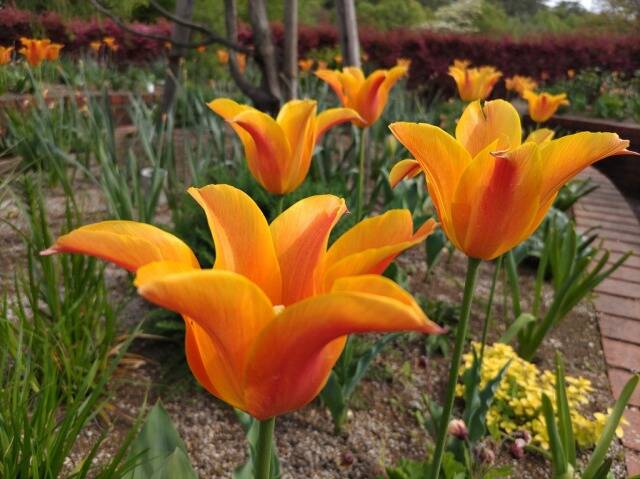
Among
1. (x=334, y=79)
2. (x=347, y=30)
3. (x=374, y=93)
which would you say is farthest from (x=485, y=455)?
(x=347, y=30)

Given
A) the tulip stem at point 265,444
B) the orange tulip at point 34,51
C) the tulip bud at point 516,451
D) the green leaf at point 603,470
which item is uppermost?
the orange tulip at point 34,51

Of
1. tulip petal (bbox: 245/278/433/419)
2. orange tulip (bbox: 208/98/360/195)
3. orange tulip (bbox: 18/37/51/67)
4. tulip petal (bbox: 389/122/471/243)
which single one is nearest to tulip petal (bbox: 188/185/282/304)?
tulip petal (bbox: 245/278/433/419)

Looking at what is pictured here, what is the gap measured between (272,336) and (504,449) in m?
1.41

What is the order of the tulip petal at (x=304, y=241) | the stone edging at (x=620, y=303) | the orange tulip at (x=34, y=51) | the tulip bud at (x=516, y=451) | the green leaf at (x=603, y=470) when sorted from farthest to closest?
1. the orange tulip at (x=34, y=51)
2. the stone edging at (x=620, y=303)
3. the tulip bud at (x=516, y=451)
4. the green leaf at (x=603, y=470)
5. the tulip petal at (x=304, y=241)

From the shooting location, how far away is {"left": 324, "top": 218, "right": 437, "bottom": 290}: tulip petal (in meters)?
0.51

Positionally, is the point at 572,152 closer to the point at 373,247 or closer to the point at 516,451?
the point at 373,247

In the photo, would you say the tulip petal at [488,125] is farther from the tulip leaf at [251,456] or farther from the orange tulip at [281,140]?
the tulip leaf at [251,456]

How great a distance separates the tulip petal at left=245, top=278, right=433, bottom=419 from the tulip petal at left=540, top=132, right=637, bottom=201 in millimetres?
362

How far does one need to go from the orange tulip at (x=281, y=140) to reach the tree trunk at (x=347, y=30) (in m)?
2.01

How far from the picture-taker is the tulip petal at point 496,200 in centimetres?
72

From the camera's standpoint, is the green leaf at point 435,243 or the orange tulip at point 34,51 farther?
the orange tulip at point 34,51

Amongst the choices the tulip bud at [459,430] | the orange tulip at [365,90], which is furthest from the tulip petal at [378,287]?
the orange tulip at [365,90]

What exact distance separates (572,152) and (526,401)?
1196 millimetres

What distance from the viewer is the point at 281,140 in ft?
3.85
